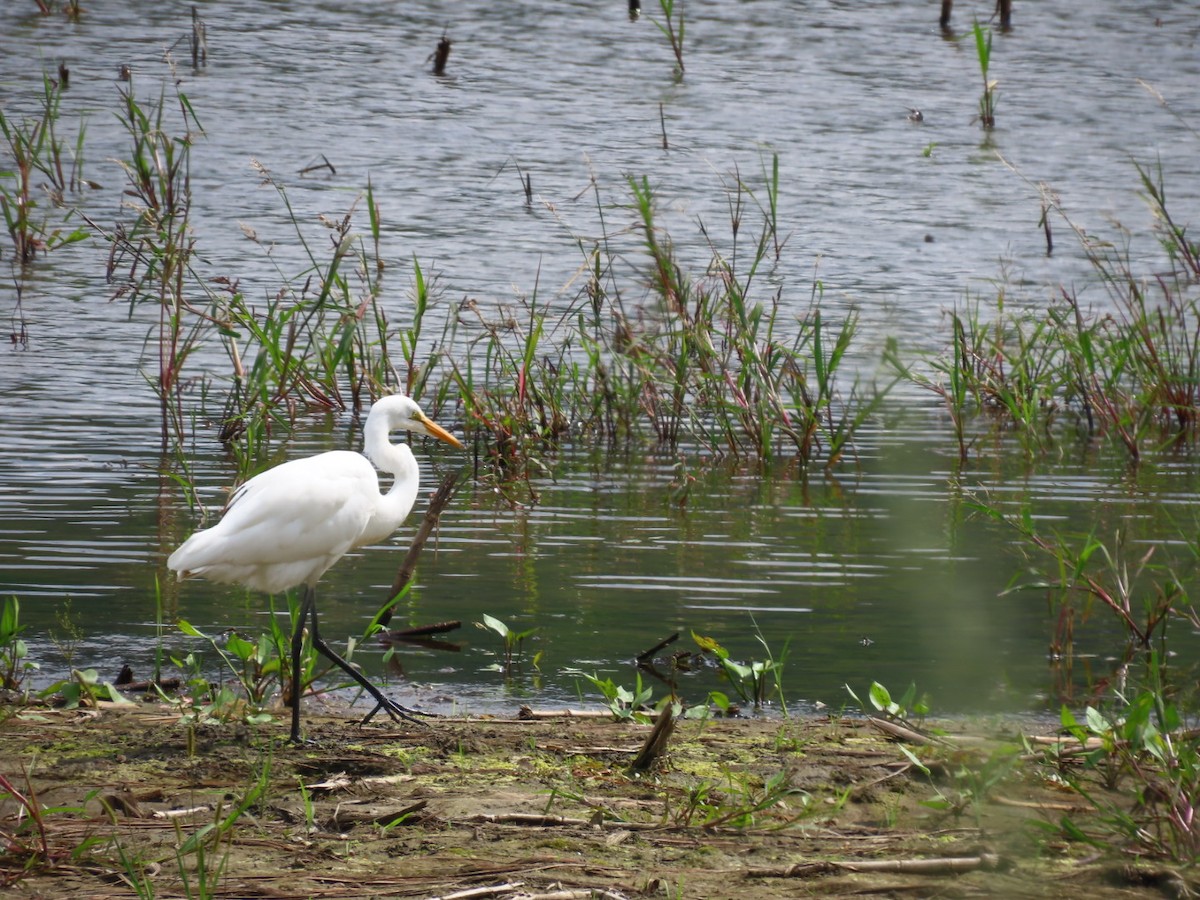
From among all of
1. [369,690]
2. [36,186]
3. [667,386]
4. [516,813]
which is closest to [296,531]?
[369,690]

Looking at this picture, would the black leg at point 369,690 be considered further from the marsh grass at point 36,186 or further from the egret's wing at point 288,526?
the marsh grass at point 36,186

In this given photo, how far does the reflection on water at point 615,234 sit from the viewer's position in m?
5.19

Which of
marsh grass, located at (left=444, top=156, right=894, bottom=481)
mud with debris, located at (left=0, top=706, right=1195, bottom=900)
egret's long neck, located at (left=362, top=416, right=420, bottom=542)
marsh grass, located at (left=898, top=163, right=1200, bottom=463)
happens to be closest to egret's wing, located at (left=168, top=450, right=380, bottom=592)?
egret's long neck, located at (left=362, top=416, right=420, bottom=542)

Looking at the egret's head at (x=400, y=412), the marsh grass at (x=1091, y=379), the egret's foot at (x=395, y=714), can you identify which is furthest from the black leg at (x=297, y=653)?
the marsh grass at (x=1091, y=379)

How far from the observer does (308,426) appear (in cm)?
810

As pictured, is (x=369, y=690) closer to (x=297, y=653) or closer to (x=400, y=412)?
(x=297, y=653)

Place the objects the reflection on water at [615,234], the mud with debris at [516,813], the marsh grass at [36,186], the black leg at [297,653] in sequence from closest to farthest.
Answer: the mud with debris at [516,813]
the black leg at [297,653]
the reflection on water at [615,234]
the marsh grass at [36,186]

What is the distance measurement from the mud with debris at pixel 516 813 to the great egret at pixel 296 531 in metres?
0.38

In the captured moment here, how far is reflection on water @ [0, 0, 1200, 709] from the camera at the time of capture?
17.0 feet

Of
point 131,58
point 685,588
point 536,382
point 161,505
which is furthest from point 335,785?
point 131,58

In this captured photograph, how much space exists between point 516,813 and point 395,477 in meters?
1.65

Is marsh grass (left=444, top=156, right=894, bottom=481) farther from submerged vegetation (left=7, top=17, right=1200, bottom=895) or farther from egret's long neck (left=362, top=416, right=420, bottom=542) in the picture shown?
egret's long neck (left=362, top=416, right=420, bottom=542)

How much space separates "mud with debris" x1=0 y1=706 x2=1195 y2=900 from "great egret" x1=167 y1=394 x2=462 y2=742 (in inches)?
15.0

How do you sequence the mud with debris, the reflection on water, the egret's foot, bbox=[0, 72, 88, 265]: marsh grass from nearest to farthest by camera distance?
1. the mud with debris
2. the egret's foot
3. the reflection on water
4. bbox=[0, 72, 88, 265]: marsh grass
